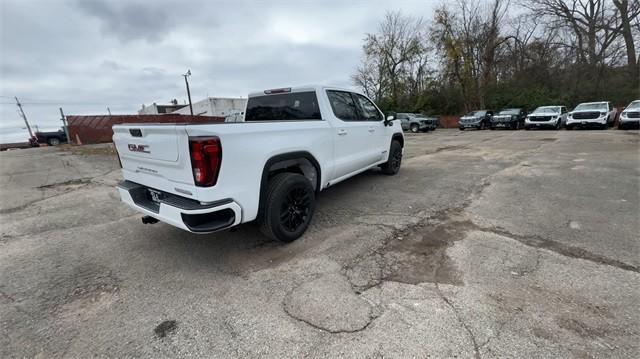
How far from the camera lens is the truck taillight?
240 centimetres

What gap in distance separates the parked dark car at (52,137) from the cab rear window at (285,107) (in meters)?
31.7

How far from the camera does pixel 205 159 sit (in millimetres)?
2422

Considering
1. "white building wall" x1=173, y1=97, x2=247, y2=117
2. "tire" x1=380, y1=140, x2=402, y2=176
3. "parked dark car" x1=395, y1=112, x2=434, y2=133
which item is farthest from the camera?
"white building wall" x1=173, y1=97, x2=247, y2=117

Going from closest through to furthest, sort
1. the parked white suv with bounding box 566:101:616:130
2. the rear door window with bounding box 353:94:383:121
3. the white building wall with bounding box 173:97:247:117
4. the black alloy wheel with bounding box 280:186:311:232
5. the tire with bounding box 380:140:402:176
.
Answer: the black alloy wheel with bounding box 280:186:311:232 → the rear door window with bounding box 353:94:383:121 → the tire with bounding box 380:140:402:176 → the parked white suv with bounding box 566:101:616:130 → the white building wall with bounding box 173:97:247:117

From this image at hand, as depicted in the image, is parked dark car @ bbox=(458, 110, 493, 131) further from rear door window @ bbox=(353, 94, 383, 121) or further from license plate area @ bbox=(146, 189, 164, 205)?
license plate area @ bbox=(146, 189, 164, 205)

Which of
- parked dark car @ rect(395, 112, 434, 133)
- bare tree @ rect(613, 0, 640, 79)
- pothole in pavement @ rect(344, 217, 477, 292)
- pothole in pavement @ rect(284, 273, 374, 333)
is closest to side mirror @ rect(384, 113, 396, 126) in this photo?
pothole in pavement @ rect(344, 217, 477, 292)

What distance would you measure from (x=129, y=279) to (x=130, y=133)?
1502 millimetres

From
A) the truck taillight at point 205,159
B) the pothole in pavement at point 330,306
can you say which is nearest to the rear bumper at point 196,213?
the truck taillight at point 205,159

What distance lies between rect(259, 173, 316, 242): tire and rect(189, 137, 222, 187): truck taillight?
689mm

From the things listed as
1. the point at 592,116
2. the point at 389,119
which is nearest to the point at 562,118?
the point at 592,116

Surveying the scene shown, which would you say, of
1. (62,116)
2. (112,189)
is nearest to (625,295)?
(112,189)

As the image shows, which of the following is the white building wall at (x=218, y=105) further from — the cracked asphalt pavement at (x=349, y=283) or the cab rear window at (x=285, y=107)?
the cracked asphalt pavement at (x=349, y=283)

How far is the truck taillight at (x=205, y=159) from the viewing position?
2.40 m

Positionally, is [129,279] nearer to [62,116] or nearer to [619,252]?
[619,252]
